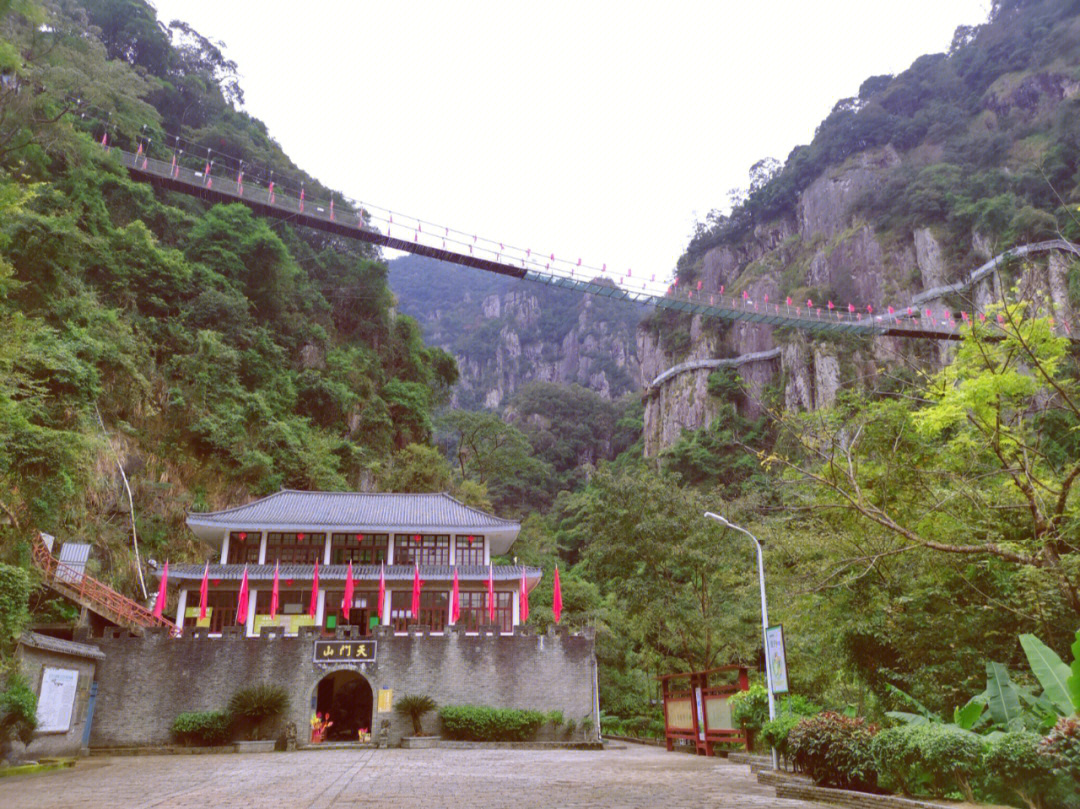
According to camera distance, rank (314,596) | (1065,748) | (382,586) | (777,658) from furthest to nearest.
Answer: (314,596) < (382,586) < (777,658) < (1065,748)

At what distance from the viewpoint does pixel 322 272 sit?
4256 centimetres

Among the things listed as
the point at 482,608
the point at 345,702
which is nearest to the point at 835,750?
the point at 482,608

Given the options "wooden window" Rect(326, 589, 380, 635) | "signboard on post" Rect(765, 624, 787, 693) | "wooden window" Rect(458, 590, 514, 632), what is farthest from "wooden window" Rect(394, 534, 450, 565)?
"signboard on post" Rect(765, 624, 787, 693)

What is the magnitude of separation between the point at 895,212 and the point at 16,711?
54312 mm

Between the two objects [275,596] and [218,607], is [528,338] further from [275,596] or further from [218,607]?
[275,596]

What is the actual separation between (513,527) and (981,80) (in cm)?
5273

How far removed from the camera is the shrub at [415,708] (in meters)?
21.5

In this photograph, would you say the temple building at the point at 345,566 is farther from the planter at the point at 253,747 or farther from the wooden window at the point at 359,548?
the planter at the point at 253,747

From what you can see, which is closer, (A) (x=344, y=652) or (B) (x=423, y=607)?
(A) (x=344, y=652)

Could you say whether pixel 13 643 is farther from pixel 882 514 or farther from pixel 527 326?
pixel 527 326

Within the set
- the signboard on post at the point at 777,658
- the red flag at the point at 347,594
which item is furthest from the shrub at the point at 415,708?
the signboard on post at the point at 777,658

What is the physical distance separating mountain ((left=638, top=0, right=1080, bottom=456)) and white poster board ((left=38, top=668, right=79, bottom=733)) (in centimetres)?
3768

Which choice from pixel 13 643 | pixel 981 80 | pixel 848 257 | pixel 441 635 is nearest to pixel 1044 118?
pixel 981 80

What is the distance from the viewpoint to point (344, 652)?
22.0 m
